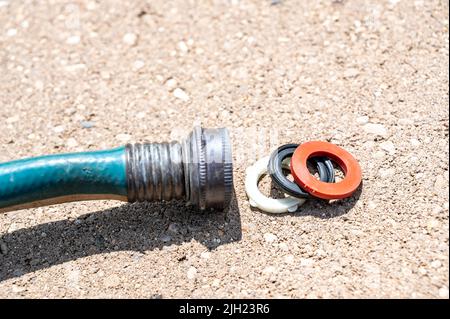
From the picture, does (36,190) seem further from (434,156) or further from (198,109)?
(434,156)

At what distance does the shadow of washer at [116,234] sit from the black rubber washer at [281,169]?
0.73 feet

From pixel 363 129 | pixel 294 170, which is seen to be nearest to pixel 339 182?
pixel 294 170

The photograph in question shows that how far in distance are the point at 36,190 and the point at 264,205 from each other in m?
0.94

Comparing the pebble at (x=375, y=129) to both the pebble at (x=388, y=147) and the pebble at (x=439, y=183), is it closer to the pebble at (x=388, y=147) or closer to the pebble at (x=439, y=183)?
the pebble at (x=388, y=147)

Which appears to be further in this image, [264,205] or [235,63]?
[235,63]

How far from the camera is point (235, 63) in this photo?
3.56 metres

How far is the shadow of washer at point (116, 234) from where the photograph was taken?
2.81m

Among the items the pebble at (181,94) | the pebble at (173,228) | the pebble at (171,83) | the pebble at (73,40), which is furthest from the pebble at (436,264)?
the pebble at (73,40)

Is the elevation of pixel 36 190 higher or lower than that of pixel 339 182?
higher

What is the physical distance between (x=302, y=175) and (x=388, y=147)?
1.65 ft

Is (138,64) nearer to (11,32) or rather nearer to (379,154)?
(11,32)

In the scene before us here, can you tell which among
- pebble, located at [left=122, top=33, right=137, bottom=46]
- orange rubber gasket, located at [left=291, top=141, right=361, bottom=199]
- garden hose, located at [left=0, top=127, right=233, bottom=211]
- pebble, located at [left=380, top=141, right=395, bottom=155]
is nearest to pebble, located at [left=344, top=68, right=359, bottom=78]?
pebble, located at [left=380, top=141, right=395, bottom=155]

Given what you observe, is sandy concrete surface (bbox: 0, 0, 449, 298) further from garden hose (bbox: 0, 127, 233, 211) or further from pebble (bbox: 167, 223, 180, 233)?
garden hose (bbox: 0, 127, 233, 211)
